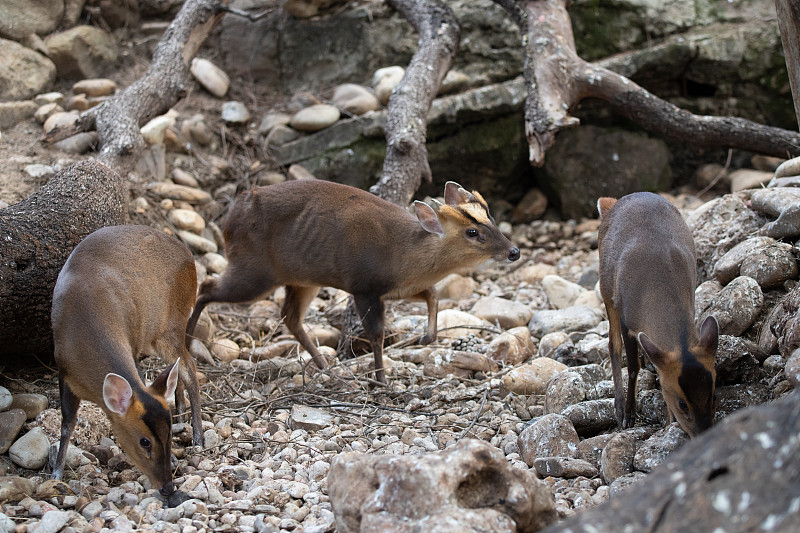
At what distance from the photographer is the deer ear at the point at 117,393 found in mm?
4523

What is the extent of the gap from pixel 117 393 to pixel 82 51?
285 inches

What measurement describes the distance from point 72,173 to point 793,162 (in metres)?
6.13

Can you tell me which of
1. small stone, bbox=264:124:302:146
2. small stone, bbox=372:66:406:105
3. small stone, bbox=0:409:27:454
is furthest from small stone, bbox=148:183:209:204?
small stone, bbox=0:409:27:454

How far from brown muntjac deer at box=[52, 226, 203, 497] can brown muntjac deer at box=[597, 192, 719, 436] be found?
278cm

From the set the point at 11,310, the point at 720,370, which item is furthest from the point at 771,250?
the point at 11,310

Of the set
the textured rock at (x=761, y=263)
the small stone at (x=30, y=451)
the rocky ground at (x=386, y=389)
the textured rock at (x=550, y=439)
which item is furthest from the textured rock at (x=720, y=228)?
the small stone at (x=30, y=451)

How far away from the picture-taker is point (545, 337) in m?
7.11

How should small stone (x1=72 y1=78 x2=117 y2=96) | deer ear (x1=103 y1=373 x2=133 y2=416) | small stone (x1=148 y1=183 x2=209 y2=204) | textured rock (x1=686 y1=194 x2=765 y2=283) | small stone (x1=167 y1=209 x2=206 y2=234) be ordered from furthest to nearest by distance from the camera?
small stone (x1=72 y1=78 x2=117 y2=96), small stone (x1=148 y1=183 x2=209 y2=204), small stone (x1=167 y1=209 x2=206 y2=234), textured rock (x1=686 y1=194 x2=765 y2=283), deer ear (x1=103 y1=373 x2=133 y2=416)

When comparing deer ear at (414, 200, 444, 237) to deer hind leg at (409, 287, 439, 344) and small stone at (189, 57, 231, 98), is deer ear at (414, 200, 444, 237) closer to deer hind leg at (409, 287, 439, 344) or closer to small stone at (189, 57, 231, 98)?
deer hind leg at (409, 287, 439, 344)

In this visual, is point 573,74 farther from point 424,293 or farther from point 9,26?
point 9,26

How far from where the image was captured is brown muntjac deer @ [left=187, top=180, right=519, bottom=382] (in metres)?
6.83

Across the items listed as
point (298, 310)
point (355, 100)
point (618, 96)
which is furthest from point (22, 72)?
point (618, 96)

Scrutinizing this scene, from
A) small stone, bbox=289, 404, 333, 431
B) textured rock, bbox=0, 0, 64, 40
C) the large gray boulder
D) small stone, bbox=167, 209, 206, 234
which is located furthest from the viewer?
textured rock, bbox=0, 0, 64, 40

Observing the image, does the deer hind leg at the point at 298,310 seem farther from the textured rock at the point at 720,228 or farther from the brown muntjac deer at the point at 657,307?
the textured rock at the point at 720,228
